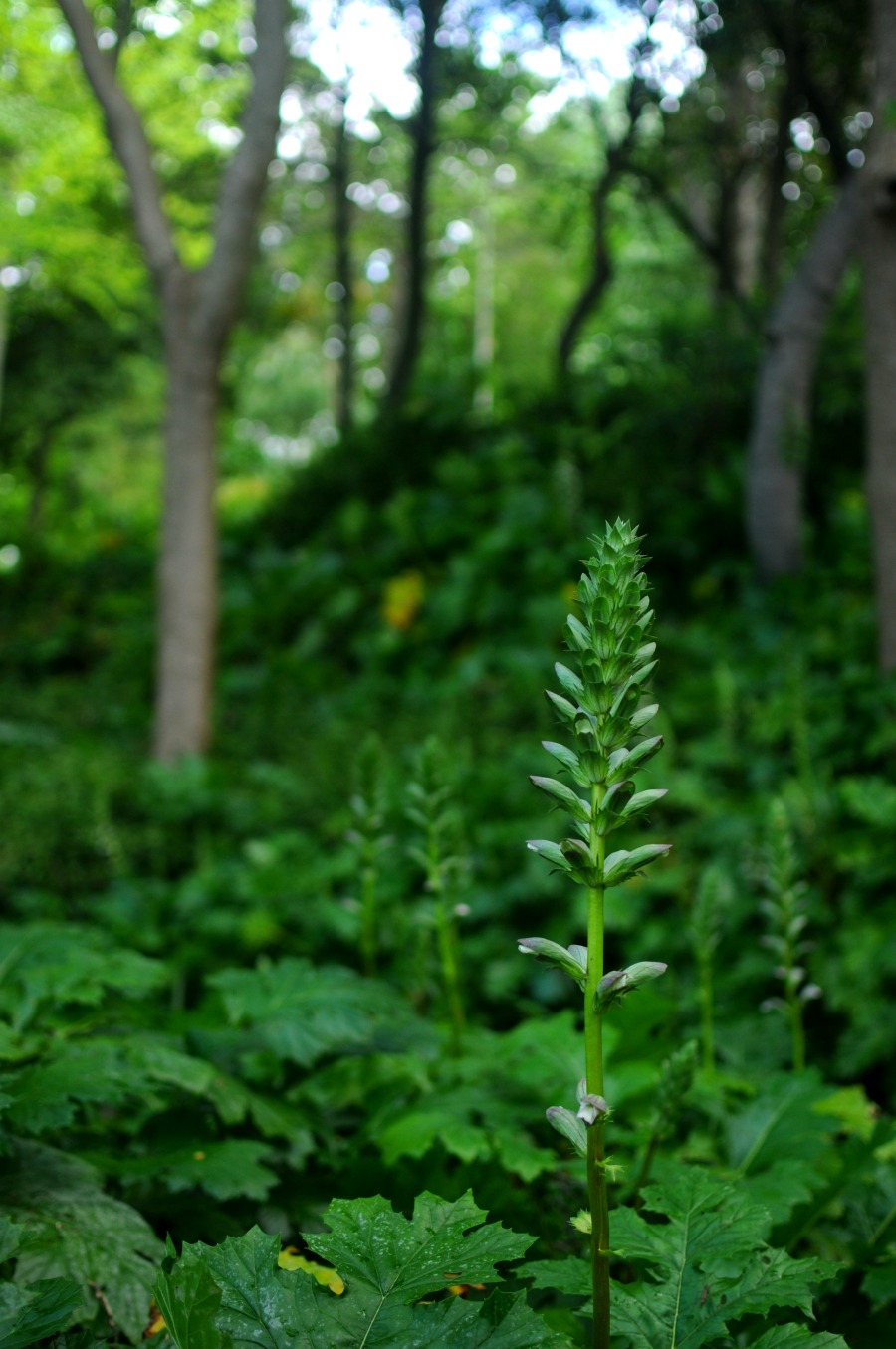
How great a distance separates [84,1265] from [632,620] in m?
1.28

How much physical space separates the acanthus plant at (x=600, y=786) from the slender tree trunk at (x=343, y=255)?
1614 centimetres

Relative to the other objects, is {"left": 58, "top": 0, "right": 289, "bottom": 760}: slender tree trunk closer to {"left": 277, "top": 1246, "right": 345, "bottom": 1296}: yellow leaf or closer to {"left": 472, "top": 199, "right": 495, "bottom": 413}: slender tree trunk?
{"left": 277, "top": 1246, "right": 345, "bottom": 1296}: yellow leaf

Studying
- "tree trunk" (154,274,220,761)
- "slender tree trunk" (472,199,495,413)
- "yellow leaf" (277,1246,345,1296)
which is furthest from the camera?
"slender tree trunk" (472,199,495,413)

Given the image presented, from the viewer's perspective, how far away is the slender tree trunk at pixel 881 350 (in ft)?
18.7

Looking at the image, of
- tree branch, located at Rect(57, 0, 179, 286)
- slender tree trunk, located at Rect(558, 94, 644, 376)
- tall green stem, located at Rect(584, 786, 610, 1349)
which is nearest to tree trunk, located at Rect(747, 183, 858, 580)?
slender tree trunk, located at Rect(558, 94, 644, 376)

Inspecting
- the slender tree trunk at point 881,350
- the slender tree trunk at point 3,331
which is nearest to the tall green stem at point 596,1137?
the slender tree trunk at point 881,350

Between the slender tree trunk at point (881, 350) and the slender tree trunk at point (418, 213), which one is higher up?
the slender tree trunk at point (418, 213)

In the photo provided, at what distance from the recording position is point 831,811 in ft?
17.2

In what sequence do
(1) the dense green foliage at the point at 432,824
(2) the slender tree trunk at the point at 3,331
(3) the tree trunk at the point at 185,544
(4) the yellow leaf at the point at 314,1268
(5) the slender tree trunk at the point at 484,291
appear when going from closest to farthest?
(1) the dense green foliage at the point at 432,824, (4) the yellow leaf at the point at 314,1268, (3) the tree trunk at the point at 185,544, (2) the slender tree trunk at the point at 3,331, (5) the slender tree trunk at the point at 484,291

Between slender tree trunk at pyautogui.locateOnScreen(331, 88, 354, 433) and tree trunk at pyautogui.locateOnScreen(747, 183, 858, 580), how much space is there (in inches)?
372

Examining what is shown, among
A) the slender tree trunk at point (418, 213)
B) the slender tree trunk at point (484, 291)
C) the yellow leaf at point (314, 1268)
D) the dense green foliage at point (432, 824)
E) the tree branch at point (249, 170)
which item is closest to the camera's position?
the dense green foliage at point (432, 824)

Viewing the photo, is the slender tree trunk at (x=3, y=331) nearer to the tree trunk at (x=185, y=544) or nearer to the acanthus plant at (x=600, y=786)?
the tree trunk at (x=185, y=544)

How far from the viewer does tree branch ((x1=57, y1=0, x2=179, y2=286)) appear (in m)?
7.94

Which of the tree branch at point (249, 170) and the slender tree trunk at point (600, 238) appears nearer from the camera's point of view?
the tree branch at point (249, 170)
